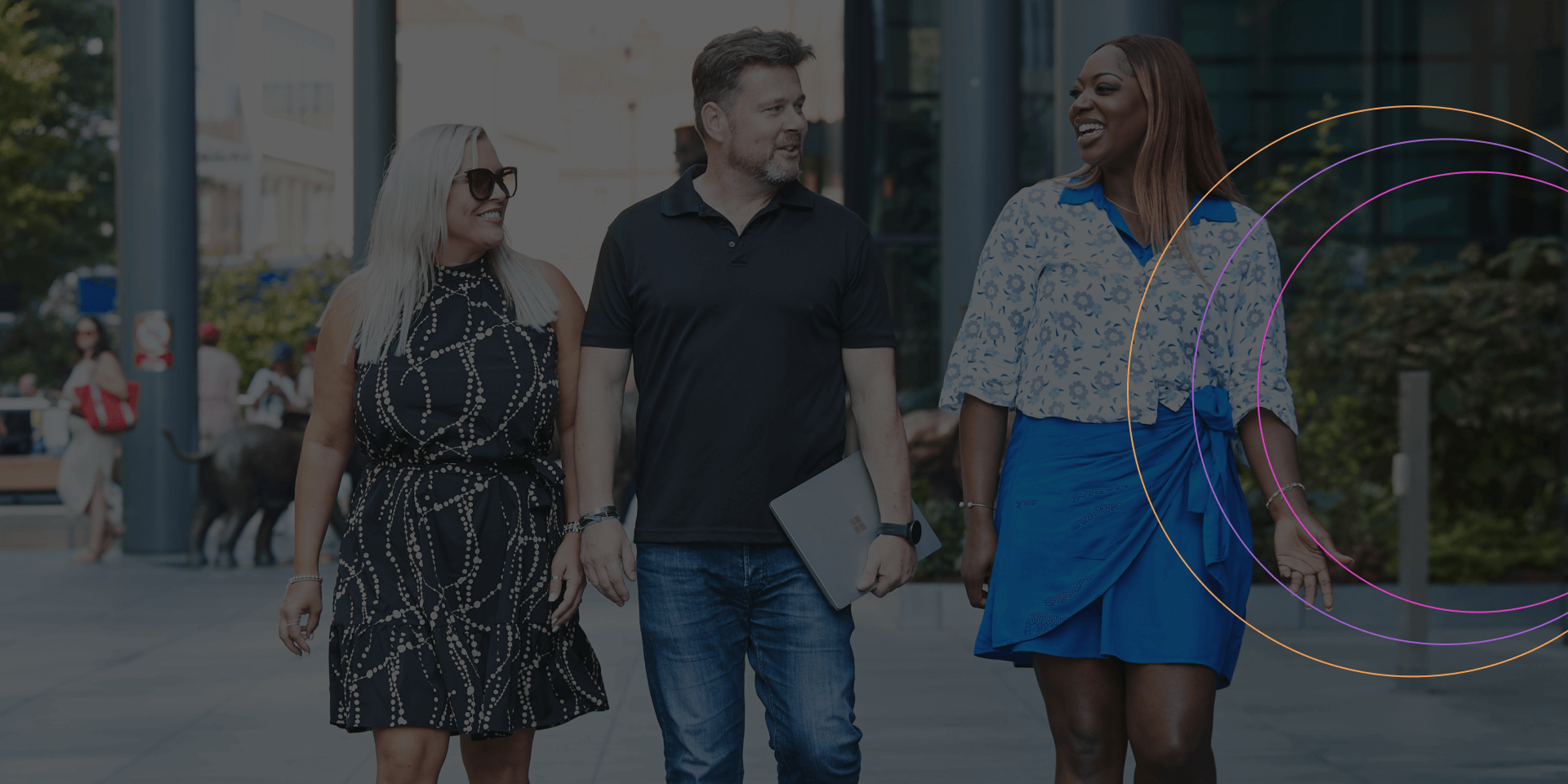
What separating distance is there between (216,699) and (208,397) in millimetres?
6717

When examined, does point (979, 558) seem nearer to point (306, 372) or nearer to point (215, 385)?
point (215, 385)

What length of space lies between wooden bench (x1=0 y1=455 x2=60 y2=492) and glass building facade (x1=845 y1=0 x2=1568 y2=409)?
1038cm

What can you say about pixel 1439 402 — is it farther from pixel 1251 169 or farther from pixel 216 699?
pixel 1251 169

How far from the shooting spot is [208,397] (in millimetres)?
13070

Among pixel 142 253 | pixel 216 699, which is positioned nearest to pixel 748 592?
pixel 216 699

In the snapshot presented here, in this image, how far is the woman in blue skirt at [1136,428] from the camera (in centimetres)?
325

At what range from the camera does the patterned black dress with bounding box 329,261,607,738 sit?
347cm

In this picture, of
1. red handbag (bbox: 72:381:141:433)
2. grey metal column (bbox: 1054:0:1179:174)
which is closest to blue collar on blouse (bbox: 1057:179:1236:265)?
grey metal column (bbox: 1054:0:1179:174)

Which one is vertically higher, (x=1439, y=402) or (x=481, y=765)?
(x=1439, y=402)

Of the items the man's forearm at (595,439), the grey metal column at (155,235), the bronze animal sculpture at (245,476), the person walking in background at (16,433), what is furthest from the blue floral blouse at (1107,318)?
the person walking in background at (16,433)

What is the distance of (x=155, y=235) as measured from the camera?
488 inches

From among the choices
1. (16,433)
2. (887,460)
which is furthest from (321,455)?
(16,433)

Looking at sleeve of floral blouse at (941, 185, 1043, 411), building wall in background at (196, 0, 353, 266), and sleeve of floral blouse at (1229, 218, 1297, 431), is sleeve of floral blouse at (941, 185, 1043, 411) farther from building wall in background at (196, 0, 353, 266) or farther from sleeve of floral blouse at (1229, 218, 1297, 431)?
building wall in background at (196, 0, 353, 266)

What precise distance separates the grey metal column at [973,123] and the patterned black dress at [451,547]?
10.5 meters
